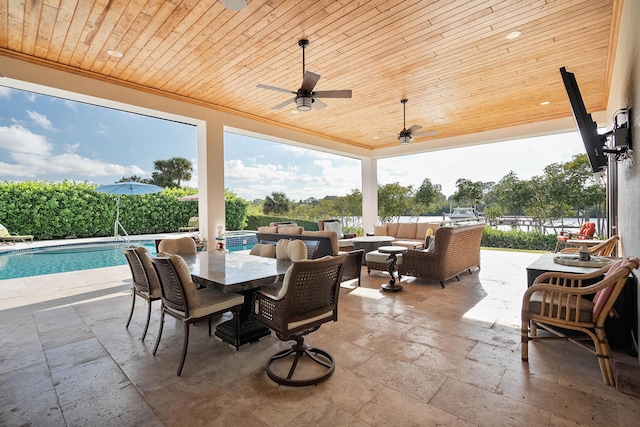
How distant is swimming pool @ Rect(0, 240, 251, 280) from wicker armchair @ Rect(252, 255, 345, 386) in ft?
20.6

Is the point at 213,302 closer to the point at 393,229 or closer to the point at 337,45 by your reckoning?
the point at 337,45

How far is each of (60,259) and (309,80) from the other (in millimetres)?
8156

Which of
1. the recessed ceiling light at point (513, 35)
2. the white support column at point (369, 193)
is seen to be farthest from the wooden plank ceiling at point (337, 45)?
the white support column at point (369, 193)

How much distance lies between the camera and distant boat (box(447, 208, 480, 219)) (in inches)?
408

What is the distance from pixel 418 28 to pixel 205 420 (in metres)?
3.97

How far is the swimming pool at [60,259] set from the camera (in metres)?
6.33

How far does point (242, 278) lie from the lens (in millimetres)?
2344

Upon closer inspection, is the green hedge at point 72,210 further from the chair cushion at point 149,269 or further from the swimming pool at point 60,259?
the chair cushion at point 149,269

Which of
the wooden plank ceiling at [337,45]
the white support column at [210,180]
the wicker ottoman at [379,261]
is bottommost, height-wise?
the wicker ottoman at [379,261]

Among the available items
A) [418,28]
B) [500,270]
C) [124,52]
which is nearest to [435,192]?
[500,270]

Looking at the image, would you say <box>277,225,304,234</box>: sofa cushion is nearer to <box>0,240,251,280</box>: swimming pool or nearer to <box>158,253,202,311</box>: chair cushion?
<box>158,253,202,311</box>: chair cushion

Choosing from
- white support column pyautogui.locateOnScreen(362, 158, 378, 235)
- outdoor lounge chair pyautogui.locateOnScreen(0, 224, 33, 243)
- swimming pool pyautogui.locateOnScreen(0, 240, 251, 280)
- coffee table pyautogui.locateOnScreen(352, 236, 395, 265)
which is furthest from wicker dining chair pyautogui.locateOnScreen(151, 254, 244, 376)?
outdoor lounge chair pyautogui.locateOnScreen(0, 224, 33, 243)

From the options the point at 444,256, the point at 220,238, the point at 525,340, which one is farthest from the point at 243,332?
the point at 220,238

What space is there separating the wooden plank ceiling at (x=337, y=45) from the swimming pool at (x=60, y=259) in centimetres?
445
